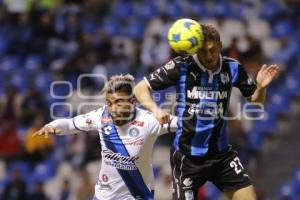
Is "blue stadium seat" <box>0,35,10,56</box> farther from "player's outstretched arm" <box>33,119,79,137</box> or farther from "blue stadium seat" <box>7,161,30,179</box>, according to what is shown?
"player's outstretched arm" <box>33,119,79,137</box>

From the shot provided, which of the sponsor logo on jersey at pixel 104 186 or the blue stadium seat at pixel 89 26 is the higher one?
the blue stadium seat at pixel 89 26

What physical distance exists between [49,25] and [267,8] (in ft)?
15.8

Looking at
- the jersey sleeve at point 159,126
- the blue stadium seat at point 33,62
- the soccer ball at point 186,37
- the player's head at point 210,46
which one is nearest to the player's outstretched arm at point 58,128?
the jersey sleeve at point 159,126

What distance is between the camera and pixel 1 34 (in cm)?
1938

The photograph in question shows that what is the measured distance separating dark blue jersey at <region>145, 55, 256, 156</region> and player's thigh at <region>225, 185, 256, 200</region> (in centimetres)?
47

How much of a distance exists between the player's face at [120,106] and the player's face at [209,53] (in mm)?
829

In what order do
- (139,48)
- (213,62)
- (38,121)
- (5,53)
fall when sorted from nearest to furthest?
1. (213,62)
2. (38,121)
3. (139,48)
4. (5,53)

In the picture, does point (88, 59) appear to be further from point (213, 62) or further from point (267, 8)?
point (213, 62)

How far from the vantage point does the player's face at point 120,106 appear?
28.8ft

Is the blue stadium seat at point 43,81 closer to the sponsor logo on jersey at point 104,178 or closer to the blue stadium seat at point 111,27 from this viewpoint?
the blue stadium seat at point 111,27

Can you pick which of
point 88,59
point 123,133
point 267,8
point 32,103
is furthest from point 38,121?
point 123,133

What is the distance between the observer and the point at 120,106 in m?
8.76

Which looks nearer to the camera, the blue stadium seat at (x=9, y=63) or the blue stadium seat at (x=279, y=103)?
the blue stadium seat at (x=279, y=103)

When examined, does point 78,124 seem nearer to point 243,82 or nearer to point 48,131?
point 48,131
